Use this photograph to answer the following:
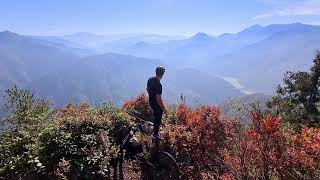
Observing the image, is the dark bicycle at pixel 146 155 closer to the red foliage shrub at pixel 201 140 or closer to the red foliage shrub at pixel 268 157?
the red foliage shrub at pixel 201 140

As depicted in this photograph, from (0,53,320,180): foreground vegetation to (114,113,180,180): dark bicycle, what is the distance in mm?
279

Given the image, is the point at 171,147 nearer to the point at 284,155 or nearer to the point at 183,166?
the point at 183,166

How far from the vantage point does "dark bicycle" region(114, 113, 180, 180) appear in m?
11.1

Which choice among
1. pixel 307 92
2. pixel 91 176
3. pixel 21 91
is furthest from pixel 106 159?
pixel 307 92

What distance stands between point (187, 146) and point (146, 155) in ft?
4.05

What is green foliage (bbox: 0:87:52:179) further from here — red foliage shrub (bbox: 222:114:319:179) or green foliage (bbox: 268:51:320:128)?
green foliage (bbox: 268:51:320:128)

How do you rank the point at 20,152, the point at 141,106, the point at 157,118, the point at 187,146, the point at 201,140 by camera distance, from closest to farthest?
the point at 20,152 → the point at 201,140 → the point at 187,146 → the point at 157,118 → the point at 141,106

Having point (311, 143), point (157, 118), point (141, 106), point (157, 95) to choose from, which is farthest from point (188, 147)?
point (141, 106)

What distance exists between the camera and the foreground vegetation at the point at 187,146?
7.99 meters

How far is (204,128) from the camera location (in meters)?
11.8

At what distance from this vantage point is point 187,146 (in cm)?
1166

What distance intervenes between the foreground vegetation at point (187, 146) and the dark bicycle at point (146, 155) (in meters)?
0.28

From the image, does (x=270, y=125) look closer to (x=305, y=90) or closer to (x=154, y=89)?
(x=154, y=89)

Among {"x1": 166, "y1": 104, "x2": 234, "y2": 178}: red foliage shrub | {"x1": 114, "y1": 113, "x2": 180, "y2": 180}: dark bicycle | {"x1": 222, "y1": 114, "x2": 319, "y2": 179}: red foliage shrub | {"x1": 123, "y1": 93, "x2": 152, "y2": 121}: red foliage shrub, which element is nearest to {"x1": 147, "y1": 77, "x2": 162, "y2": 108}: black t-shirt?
{"x1": 114, "y1": 113, "x2": 180, "y2": 180}: dark bicycle
